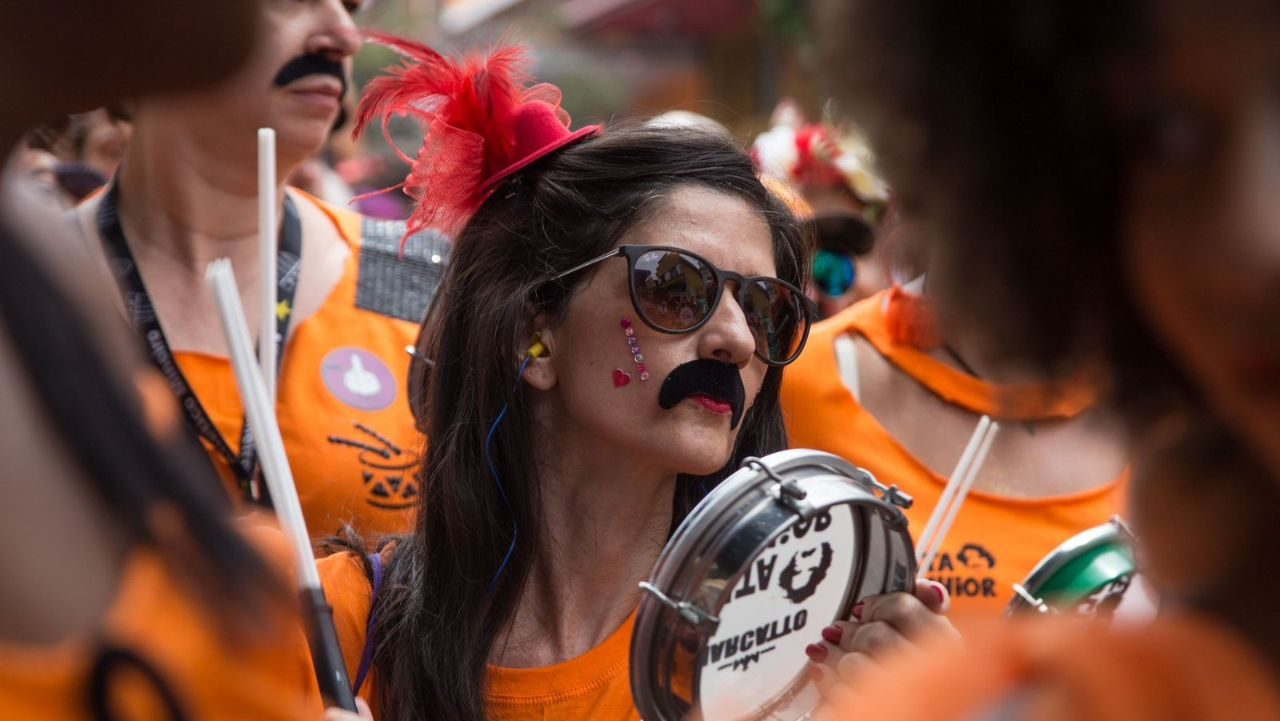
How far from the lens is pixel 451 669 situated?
2150 mm

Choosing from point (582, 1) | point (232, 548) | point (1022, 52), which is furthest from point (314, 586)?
point (582, 1)

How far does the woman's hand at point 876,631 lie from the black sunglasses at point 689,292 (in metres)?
0.57

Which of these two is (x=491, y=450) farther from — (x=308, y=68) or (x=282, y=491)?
(x=308, y=68)

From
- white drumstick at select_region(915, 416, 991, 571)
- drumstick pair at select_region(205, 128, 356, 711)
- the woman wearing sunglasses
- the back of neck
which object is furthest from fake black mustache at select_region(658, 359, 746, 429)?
the back of neck

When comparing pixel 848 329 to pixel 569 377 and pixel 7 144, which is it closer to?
pixel 569 377

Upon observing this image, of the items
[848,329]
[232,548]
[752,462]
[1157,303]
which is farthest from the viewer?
[848,329]

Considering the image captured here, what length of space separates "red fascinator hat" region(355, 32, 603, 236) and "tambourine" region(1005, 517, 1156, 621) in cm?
102

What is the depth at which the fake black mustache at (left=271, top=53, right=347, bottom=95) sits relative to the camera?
9.87ft

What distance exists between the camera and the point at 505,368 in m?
2.41

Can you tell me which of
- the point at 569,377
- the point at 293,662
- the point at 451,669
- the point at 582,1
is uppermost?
the point at 293,662

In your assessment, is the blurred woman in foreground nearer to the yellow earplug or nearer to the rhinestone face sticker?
the rhinestone face sticker

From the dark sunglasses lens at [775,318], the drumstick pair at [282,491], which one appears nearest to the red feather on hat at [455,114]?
the dark sunglasses lens at [775,318]

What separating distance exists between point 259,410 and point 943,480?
169 centimetres

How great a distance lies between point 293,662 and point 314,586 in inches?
23.8
